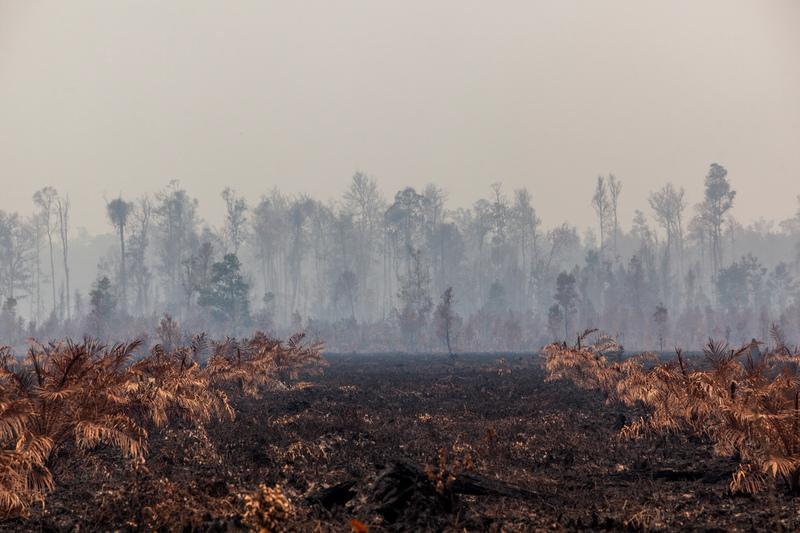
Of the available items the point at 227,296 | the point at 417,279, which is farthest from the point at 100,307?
the point at 417,279

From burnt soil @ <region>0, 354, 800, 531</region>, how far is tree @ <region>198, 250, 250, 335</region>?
4527 cm

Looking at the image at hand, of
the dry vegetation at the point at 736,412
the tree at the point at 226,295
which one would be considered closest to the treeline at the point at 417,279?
the tree at the point at 226,295

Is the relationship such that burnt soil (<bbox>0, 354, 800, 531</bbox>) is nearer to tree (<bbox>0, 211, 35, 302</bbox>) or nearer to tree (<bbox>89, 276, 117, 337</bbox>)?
tree (<bbox>89, 276, 117, 337</bbox>)

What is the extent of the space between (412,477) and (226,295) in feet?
188

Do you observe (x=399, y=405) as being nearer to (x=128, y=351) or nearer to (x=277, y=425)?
(x=277, y=425)

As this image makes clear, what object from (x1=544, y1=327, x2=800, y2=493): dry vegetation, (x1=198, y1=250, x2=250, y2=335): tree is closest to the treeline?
(x1=198, y1=250, x2=250, y2=335): tree

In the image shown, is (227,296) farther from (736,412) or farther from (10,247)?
(736,412)

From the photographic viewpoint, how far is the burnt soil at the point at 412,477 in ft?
22.4

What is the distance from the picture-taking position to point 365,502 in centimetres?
748

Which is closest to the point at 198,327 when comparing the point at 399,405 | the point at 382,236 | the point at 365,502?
the point at 382,236

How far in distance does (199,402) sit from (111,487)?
11.8 ft

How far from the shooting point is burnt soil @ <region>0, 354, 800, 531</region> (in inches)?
269

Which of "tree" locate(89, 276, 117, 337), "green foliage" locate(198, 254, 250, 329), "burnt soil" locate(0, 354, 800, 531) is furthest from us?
"green foliage" locate(198, 254, 250, 329)

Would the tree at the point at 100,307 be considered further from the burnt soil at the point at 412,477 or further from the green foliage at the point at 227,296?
the burnt soil at the point at 412,477
